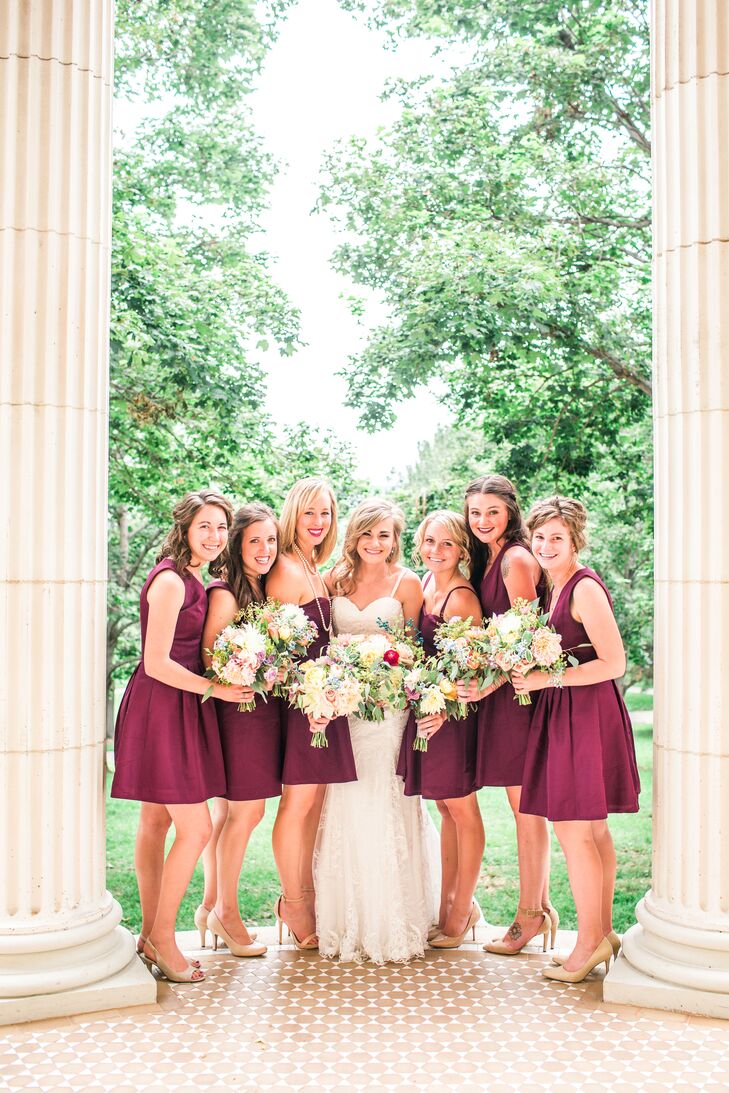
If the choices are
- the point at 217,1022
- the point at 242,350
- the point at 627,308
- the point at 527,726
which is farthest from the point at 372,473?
the point at 217,1022

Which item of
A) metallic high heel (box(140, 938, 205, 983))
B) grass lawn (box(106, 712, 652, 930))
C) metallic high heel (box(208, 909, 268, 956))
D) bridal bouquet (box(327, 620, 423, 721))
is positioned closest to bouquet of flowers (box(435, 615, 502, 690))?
bridal bouquet (box(327, 620, 423, 721))

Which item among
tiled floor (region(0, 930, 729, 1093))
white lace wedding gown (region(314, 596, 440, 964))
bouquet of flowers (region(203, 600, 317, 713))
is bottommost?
tiled floor (region(0, 930, 729, 1093))

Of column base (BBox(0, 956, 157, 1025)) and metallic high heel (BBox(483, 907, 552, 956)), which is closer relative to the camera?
column base (BBox(0, 956, 157, 1025))

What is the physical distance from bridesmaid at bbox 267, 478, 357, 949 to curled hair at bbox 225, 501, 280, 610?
123mm

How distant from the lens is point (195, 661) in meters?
4.25

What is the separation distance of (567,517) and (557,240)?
5275mm

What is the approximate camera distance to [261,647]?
405cm

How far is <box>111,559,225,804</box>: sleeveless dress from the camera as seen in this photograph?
410cm

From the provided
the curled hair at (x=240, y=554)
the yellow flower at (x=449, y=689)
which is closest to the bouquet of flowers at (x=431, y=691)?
the yellow flower at (x=449, y=689)

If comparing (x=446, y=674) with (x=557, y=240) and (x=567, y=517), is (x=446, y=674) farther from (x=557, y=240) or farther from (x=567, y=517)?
(x=557, y=240)

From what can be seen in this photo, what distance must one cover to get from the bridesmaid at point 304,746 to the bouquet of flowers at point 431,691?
1.41 ft

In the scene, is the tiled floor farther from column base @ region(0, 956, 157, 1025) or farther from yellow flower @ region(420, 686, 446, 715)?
yellow flower @ region(420, 686, 446, 715)

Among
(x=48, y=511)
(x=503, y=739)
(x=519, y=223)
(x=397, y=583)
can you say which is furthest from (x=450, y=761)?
(x=519, y=223)

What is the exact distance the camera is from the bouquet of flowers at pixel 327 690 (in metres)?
4.07
